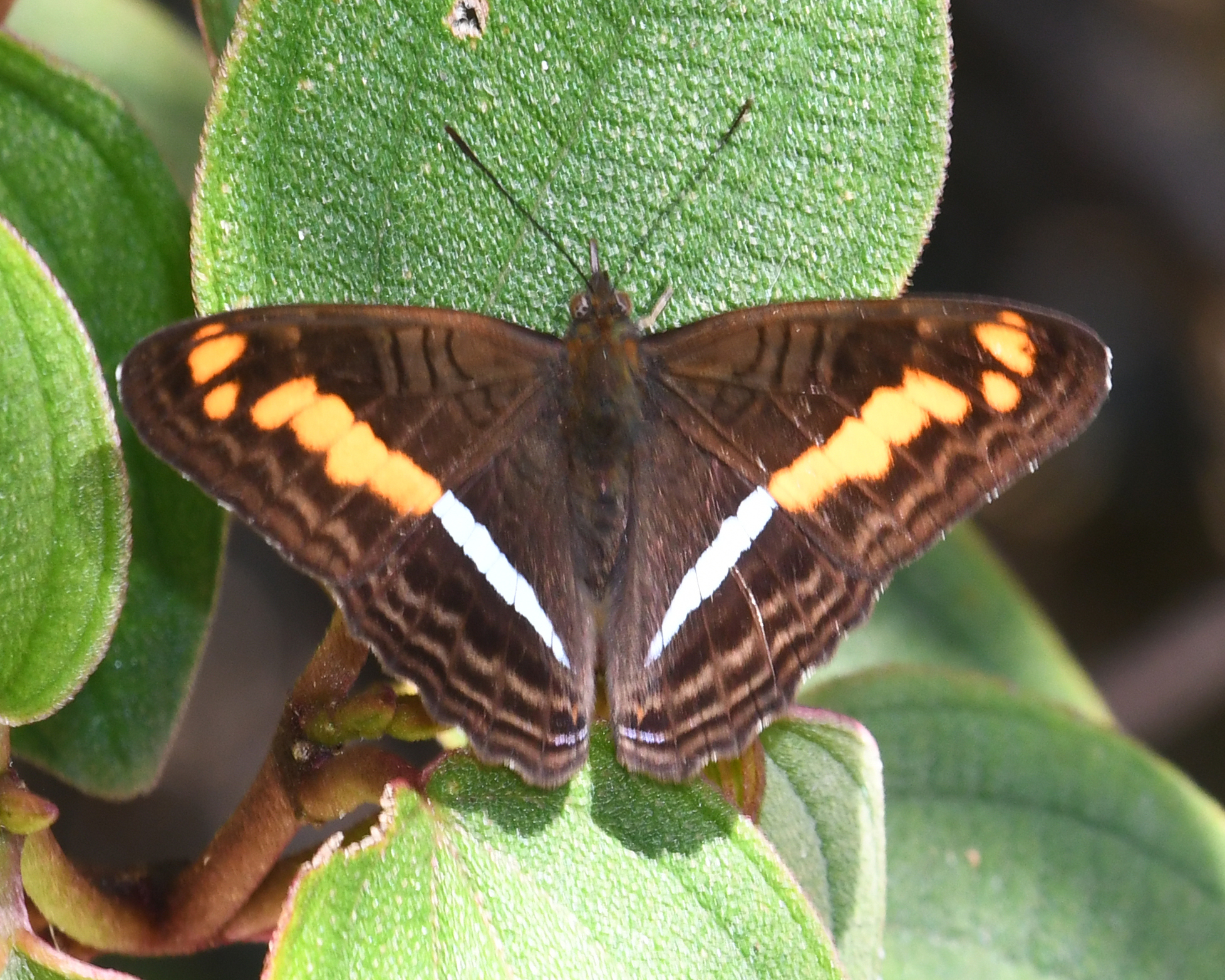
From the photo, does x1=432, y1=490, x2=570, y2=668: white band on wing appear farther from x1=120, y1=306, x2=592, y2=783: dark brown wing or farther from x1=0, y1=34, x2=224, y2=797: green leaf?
x1=0, y1=34, x2=224, y2=797: green leaf

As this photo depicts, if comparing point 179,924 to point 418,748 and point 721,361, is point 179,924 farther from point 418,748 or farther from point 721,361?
point 418,748

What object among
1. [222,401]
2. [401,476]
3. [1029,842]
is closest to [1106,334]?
[1029,842]

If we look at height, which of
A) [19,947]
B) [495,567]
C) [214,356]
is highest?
[214,356]

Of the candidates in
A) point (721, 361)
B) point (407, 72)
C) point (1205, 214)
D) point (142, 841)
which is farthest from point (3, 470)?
point (1205, 214)

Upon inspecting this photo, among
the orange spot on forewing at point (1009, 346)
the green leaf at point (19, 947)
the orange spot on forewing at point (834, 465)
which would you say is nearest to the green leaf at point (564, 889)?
the green leaf at point (19, 947)

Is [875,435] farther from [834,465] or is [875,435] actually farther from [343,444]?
[343,444]

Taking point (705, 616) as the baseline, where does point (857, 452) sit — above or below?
above
